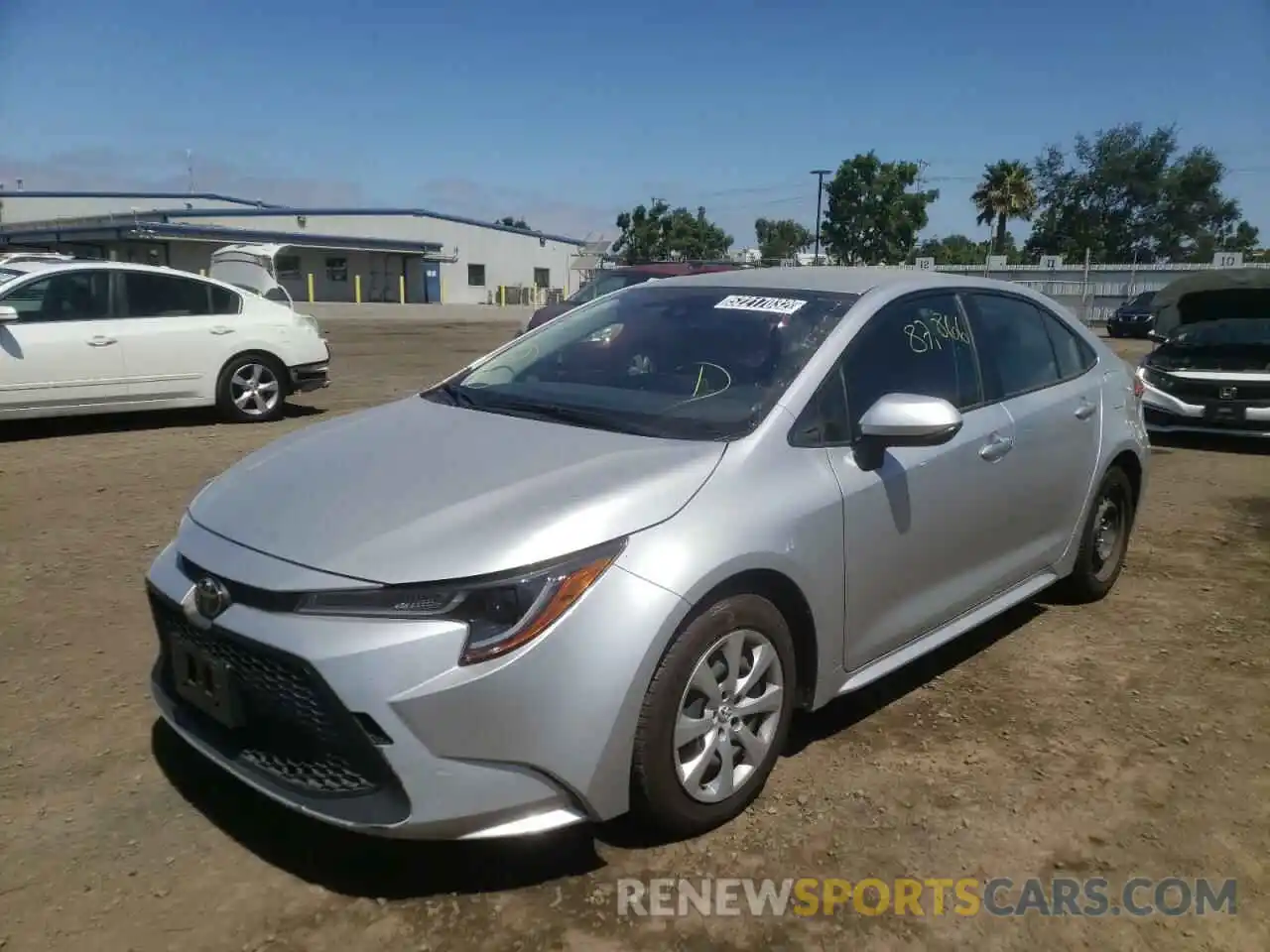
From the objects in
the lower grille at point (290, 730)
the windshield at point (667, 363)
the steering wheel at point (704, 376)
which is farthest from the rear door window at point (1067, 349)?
the lower grille at point (290, 730)

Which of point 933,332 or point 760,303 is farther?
point 933,332

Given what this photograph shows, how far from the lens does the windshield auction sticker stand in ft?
11.5

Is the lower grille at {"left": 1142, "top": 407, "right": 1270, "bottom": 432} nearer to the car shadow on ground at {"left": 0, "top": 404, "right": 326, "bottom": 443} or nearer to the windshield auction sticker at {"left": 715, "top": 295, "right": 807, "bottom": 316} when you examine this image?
the windshield auction sticker at {"left": 715, "top": 295, "right": 807, "bottom": 316}

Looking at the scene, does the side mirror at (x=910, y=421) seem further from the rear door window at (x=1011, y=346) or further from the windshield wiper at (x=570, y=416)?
the rear door window at (x=1011, y=346)

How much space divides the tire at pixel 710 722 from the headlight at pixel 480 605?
0.37m

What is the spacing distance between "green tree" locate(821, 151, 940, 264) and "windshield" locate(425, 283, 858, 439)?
57.0 m

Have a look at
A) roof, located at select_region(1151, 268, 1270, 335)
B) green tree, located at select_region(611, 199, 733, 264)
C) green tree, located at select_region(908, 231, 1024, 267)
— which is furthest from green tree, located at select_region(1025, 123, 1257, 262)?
roof, located at select_region(1151, 268, 1270, 335)

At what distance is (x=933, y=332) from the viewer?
3.72m

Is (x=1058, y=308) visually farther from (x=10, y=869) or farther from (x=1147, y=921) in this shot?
(x=10, y=869)

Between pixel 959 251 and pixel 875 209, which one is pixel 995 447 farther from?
pixel 959 251

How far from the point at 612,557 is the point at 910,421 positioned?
3.58 feet

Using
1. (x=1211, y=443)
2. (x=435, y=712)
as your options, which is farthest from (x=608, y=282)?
(x=435, y=712)

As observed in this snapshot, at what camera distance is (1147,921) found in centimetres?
252

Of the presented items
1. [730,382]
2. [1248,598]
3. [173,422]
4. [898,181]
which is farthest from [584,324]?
[898,181]
